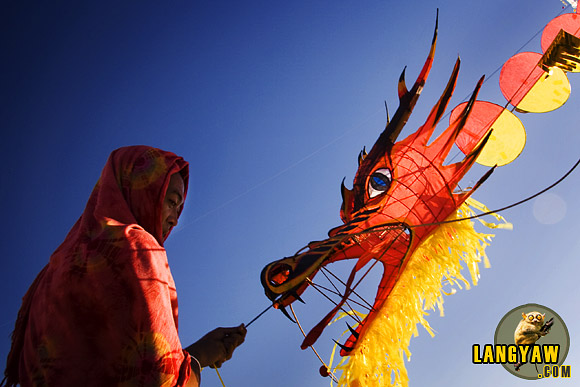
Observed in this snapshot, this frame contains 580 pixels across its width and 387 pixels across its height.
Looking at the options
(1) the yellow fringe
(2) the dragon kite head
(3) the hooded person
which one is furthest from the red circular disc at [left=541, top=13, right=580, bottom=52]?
(3) the hooded person

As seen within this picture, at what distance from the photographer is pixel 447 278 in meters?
2.23

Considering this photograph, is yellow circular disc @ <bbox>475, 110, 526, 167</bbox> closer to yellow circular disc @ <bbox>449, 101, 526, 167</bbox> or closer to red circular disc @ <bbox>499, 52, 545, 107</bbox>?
yellow circular disc @ <bbox>449, 101, 526, 167</bbox>

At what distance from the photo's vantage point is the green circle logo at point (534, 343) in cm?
351

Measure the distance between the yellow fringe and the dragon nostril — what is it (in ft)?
1.92

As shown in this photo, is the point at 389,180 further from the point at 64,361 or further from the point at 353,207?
the point at 64,361

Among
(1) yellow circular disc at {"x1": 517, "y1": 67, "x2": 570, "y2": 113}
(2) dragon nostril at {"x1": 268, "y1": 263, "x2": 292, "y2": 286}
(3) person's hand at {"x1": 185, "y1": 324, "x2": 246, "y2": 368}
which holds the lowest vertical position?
(3) person's hand at {"x1": 185, "y1": 324, "x2": 246, "y2": 368}

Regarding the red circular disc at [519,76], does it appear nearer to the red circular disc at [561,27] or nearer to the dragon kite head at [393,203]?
the red circular disc at [561,27]

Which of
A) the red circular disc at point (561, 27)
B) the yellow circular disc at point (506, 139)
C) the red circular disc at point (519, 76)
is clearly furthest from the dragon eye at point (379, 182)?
the red circular disc at point (561, 27)

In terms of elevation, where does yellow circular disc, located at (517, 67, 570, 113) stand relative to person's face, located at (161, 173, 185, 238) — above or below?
above

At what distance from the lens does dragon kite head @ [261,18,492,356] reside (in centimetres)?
225

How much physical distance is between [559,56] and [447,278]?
4.82 ft

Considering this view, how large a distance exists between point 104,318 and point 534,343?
3.96m

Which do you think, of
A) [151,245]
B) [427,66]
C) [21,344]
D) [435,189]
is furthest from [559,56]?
[21,344]

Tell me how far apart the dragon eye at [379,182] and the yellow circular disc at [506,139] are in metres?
0.71
